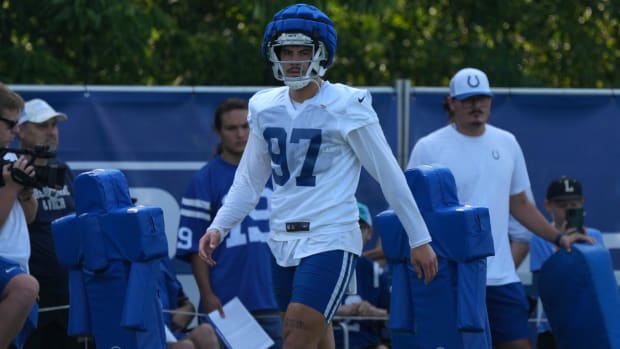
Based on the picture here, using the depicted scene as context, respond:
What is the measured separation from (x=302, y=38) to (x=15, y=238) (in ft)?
6.50

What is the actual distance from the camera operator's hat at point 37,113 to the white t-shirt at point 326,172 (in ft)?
8.05

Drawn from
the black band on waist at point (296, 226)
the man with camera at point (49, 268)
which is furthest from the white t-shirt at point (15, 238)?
the black band on waist at point (296, 226)

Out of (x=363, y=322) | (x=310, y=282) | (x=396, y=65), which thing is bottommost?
(x=363, y=322)

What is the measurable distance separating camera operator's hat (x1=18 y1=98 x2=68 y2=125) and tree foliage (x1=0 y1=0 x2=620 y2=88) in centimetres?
173

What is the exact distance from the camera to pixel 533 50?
11172 mm

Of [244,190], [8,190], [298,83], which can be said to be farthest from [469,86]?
[8,190]

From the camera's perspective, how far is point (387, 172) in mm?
5285

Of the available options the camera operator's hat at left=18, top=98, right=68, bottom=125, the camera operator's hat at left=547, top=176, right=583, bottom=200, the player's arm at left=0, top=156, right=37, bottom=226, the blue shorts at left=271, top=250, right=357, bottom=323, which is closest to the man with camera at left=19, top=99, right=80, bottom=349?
the camera operator's hat at left=18, top=98, right=68, bottom=125

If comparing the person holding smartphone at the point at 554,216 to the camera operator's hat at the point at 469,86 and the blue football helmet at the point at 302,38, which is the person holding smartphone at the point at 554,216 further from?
the blue football helmet at the point at 302,38

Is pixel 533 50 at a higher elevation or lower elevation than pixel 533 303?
higher

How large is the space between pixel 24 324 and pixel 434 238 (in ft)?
6.88

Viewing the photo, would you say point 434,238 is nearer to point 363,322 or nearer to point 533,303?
point 363,322

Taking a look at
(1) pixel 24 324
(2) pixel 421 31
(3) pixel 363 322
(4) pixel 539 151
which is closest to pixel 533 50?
(2) pixel 421 31

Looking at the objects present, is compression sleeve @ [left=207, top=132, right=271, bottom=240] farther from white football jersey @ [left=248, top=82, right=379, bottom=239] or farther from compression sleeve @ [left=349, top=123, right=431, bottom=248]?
compression sleeve @ [left=349, top=123, right=431, bottom=248]
